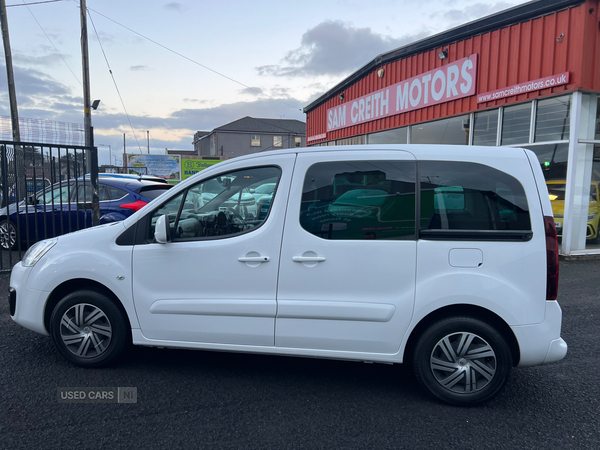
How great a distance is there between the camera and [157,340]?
3.42 metres

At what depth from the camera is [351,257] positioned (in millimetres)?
3082

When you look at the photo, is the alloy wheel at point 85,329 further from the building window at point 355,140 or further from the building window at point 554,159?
the building window at point 355,140

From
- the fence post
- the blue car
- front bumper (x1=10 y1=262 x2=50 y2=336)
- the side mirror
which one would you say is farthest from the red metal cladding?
front bumper (x1=10 y1=262 x2=50 y2=336)

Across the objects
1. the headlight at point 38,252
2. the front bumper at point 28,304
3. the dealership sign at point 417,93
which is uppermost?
the dealership sign at point 417,93

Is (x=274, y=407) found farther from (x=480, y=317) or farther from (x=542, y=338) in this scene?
(x=542, y=338)

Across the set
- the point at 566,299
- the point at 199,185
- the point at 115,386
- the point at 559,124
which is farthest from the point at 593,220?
the point at 115,386

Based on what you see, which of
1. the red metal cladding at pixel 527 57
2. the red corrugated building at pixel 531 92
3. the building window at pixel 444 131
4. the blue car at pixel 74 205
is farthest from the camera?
the building window at pixel 444 131

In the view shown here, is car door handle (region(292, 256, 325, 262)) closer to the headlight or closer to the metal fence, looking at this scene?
the headlight

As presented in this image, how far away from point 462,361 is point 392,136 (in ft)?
37.3

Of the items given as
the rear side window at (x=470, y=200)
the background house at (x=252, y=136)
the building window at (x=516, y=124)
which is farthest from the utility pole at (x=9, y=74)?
the background house at (x=252, y=136)

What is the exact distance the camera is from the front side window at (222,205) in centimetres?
333

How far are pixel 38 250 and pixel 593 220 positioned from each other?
9.90 metres

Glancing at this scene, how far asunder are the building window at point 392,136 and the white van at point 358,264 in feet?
33.6

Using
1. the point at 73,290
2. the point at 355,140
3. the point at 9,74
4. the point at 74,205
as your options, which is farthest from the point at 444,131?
the point at 9,74
